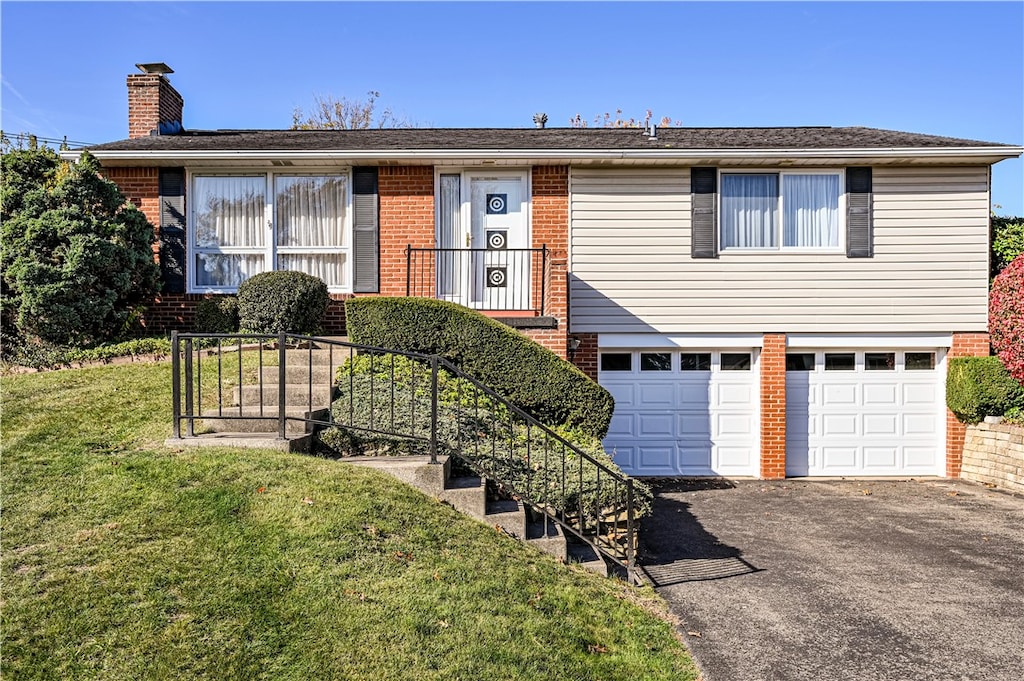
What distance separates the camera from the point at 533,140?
12.2m

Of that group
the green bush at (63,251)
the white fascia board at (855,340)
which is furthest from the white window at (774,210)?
the green bush at (63,251)

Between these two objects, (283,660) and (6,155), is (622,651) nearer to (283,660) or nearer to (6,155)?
(283,660)

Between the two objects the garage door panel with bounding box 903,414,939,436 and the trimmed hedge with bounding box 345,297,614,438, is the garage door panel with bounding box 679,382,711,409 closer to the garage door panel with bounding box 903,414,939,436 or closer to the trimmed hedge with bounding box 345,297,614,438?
the garage door panel with bounding box 903,414,939,436

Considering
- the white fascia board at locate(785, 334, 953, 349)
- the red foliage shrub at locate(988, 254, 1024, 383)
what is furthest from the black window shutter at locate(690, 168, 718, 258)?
the red foliage shrub at locate(988, 254, 1024, 383)

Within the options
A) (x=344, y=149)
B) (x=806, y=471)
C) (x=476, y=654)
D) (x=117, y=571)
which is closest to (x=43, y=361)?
(x=344, y=149)

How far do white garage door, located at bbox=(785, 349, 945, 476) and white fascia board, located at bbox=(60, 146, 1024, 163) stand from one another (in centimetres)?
321

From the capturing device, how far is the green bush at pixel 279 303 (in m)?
9.82

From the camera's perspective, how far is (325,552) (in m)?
4.87

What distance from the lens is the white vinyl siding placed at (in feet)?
37.8

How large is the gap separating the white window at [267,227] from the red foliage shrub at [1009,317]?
34.6 feet

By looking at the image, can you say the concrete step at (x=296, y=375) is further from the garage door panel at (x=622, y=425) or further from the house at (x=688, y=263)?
the garage door panel at (x=622, y=425)

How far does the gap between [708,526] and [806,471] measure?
411cm

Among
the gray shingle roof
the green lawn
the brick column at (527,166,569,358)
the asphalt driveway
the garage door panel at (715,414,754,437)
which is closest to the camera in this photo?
the green lawn

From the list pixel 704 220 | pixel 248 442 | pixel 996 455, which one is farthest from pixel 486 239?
pixel 996 455
